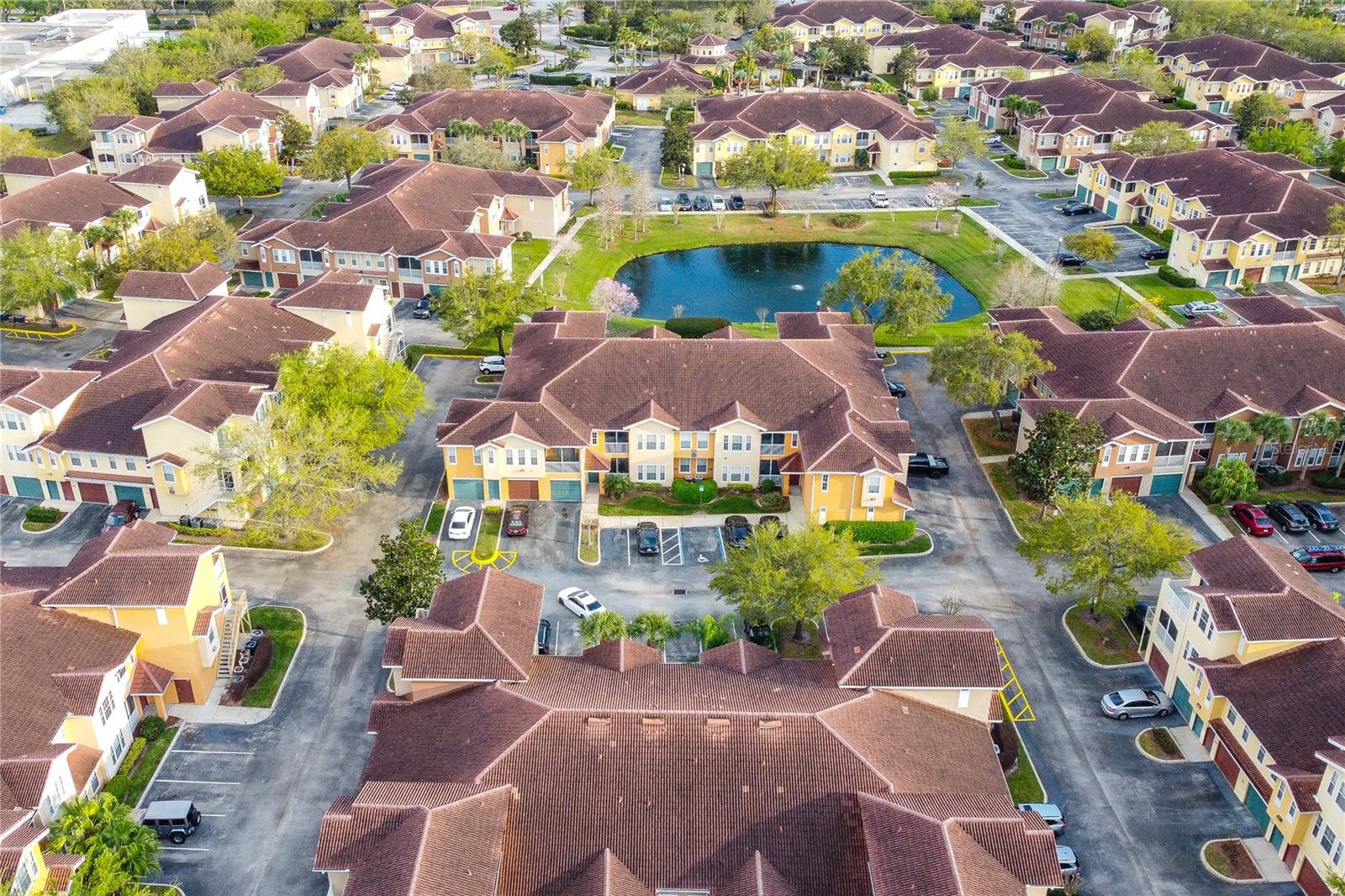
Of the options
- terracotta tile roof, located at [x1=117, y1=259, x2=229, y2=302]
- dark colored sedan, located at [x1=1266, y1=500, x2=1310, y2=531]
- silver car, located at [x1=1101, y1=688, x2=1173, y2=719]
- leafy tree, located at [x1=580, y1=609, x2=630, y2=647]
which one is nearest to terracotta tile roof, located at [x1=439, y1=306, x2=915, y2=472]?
leafy tree, located at [x1=580, y1=609, x2=630, y2=647]

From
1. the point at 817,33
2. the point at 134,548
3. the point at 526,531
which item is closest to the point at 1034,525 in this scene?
the point at 526,531

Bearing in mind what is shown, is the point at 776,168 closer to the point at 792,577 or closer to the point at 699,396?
the point at 699,396

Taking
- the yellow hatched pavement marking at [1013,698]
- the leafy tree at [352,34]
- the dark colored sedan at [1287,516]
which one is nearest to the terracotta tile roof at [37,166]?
the leafy tree at [352,34]

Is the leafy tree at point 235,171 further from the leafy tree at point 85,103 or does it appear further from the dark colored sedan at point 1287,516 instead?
the dark colored sedan at point 1287,516

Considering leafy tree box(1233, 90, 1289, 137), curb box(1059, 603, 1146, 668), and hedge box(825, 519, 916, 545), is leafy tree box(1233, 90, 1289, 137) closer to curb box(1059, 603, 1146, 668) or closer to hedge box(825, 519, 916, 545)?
hedge box(825, 519, 916, 545)

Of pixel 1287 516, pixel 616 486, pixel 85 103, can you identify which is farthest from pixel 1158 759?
pixel 85 103
